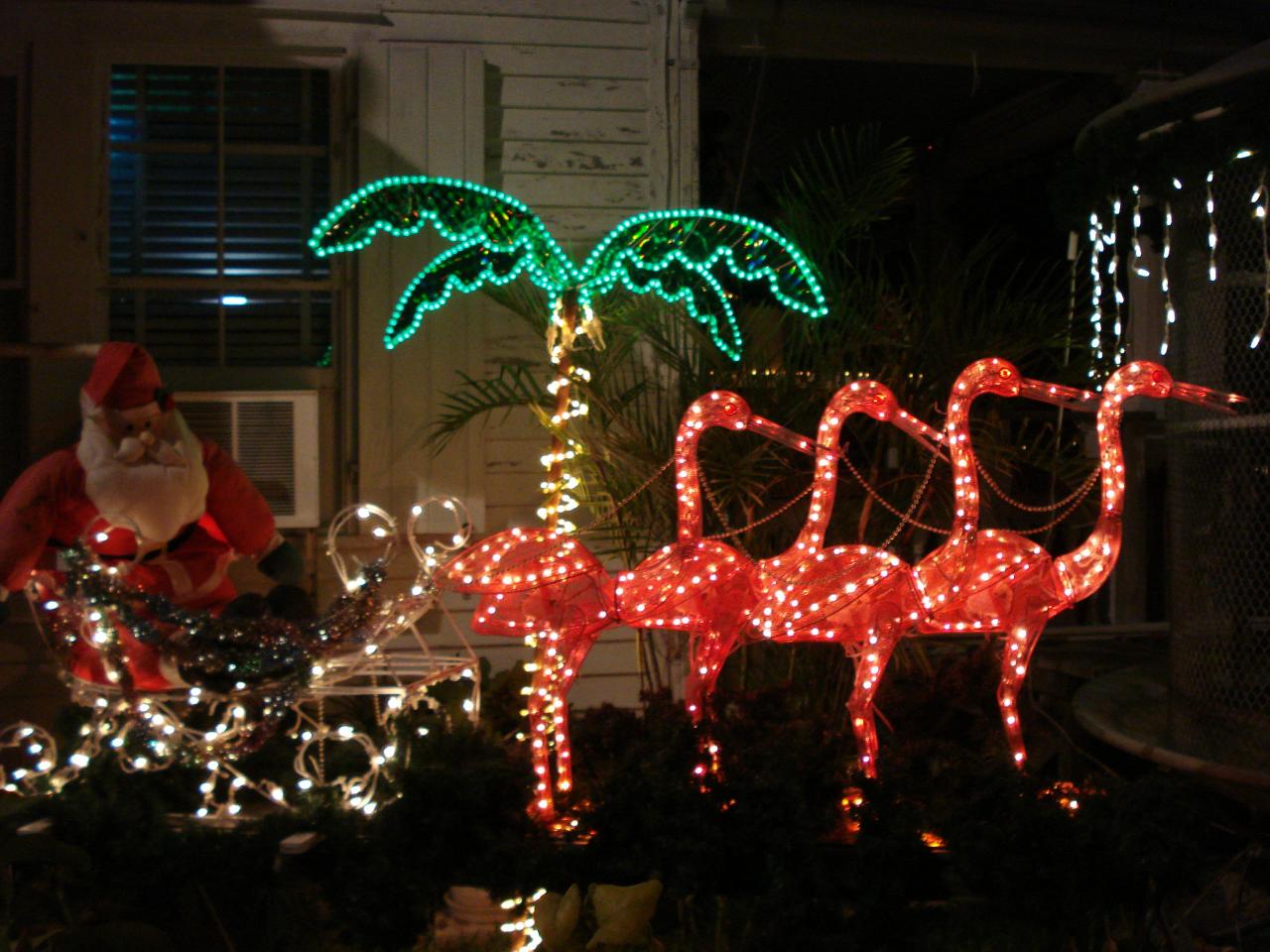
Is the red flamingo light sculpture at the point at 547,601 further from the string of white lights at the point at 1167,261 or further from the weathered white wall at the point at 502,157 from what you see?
the weathered white wall at the point at 502,157

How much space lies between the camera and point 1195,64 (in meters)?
6.38

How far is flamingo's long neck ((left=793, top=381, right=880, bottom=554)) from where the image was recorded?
386cm

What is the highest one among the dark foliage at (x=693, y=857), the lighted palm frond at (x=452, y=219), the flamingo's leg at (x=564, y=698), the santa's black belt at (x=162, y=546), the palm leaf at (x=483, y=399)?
the lighted palm frond at (x=452, y=219)

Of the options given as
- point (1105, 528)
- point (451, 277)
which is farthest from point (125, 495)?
point (1105, 528)

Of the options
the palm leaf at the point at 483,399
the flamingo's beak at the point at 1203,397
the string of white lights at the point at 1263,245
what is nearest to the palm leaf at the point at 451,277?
the palm leaf at the point at 483,399

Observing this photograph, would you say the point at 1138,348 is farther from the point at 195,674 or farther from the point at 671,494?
the point at 195,674

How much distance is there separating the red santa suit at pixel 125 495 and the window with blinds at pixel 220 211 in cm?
106

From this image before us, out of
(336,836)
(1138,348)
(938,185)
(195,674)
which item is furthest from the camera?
(938,185)

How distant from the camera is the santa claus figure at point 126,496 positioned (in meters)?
4.36

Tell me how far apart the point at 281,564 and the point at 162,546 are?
0.45m

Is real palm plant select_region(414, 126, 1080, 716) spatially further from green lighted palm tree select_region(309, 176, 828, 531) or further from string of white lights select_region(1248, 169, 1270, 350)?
string of white lights select_region(1248, 169, 1270, 350)

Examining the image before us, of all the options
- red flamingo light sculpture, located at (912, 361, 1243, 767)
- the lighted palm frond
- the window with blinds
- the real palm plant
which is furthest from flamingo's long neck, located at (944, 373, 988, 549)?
the window with blinds

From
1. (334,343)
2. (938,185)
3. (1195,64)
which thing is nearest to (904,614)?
(334,343)

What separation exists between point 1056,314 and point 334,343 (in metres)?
3.19
